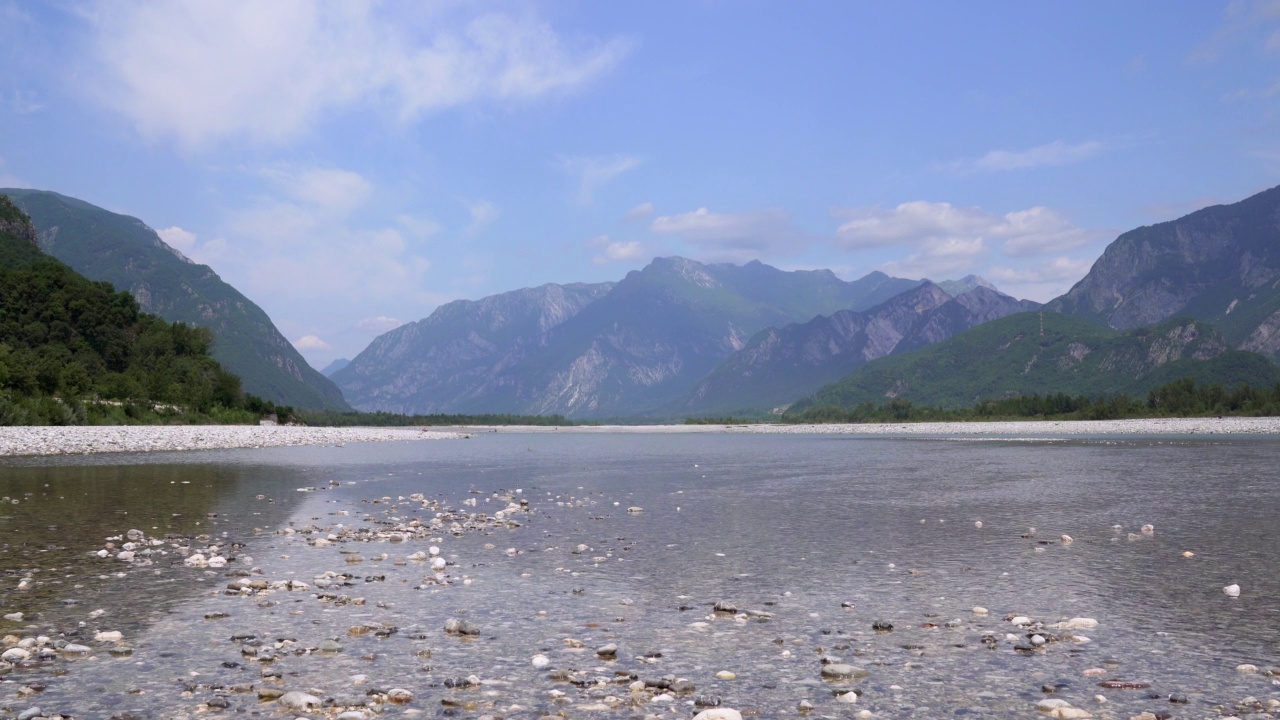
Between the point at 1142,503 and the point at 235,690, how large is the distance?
30.7 metres

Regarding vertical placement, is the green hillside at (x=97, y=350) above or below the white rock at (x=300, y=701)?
above

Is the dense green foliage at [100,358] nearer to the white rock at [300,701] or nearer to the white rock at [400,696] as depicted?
the white rock at [300,701]

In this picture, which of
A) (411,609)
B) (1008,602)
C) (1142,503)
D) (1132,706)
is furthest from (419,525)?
(1142,503)

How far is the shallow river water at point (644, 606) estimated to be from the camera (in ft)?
30.4

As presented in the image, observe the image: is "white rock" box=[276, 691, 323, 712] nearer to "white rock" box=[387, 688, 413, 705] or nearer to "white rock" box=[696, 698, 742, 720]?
"white rock" box=[387, 688, 413, 705]

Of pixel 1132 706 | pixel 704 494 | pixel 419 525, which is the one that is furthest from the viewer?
pixel 704 494

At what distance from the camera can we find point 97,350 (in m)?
121

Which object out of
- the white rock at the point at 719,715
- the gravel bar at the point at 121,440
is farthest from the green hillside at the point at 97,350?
the white rock at the point at 719,715

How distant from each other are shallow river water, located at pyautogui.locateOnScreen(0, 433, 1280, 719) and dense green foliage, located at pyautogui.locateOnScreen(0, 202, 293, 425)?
250 feet

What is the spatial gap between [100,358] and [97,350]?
4.74 metres

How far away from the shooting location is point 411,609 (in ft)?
44.2

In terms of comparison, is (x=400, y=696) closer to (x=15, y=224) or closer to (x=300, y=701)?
(x=300, y=701)

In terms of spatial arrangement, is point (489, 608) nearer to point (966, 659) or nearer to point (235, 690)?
point (235, 690)

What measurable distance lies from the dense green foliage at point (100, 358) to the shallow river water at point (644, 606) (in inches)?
3001
